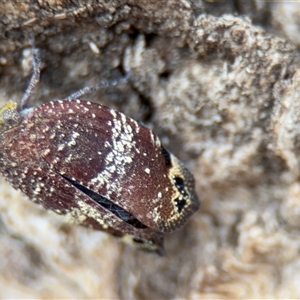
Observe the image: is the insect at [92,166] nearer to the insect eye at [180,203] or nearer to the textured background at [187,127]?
the insect eye at [180,203]

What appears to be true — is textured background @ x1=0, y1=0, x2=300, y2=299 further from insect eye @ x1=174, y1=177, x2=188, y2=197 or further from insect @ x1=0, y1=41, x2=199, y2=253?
insect eye @ x1=174, y1=177, x2=188, y2=197

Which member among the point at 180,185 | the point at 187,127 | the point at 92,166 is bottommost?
the point at 92,166

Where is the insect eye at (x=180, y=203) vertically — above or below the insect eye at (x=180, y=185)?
below

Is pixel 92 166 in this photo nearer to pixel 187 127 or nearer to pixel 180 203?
pixel 180 203

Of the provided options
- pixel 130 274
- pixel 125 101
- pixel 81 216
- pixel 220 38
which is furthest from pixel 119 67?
pixel 130 274

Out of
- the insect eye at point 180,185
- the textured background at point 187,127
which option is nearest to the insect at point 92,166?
the insect eye at point 180,185

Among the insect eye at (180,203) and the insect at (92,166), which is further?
the insect eye at (180,203)

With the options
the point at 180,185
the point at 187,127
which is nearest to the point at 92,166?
the point at 180,185

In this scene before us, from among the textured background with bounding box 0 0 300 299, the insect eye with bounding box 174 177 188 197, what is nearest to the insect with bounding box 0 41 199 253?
the insect eye with bounding box 174 177 188 197
